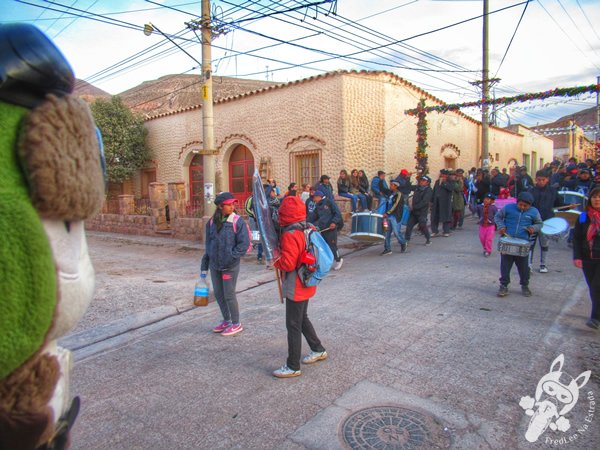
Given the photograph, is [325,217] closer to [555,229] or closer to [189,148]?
[555,229]

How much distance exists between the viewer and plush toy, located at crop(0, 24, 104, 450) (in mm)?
1324

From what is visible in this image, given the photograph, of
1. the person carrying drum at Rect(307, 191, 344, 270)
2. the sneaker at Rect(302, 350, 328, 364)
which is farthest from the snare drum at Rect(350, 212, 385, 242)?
the sneaker at Rect(302, 350, 328, 364)

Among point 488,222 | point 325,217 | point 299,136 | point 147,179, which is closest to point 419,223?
point 488,222

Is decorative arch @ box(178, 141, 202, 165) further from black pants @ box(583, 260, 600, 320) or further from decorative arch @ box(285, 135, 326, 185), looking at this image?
black pants @ box(583, 260, 600, 320)

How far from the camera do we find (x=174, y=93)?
118 feet

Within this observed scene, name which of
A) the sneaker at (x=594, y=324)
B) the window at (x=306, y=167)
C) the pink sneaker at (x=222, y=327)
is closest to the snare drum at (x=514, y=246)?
the sneaker at (x=594, y=324)

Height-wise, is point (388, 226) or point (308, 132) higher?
point (308, 132)

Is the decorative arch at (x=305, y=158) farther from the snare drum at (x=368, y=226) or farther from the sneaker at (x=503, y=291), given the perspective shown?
the sneaker at (x=503, y=291)

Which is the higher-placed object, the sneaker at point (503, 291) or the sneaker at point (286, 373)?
the sneaker at point (503, 291)

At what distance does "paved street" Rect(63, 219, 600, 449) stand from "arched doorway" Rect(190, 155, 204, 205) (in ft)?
36.1

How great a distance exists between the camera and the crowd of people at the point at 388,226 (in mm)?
3945

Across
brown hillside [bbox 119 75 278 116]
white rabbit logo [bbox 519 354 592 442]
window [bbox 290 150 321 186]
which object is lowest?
white rabbit logo [bbox 519 354 592 442]

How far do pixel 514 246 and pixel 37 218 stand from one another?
6.10 m

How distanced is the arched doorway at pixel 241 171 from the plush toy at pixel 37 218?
578 inches
